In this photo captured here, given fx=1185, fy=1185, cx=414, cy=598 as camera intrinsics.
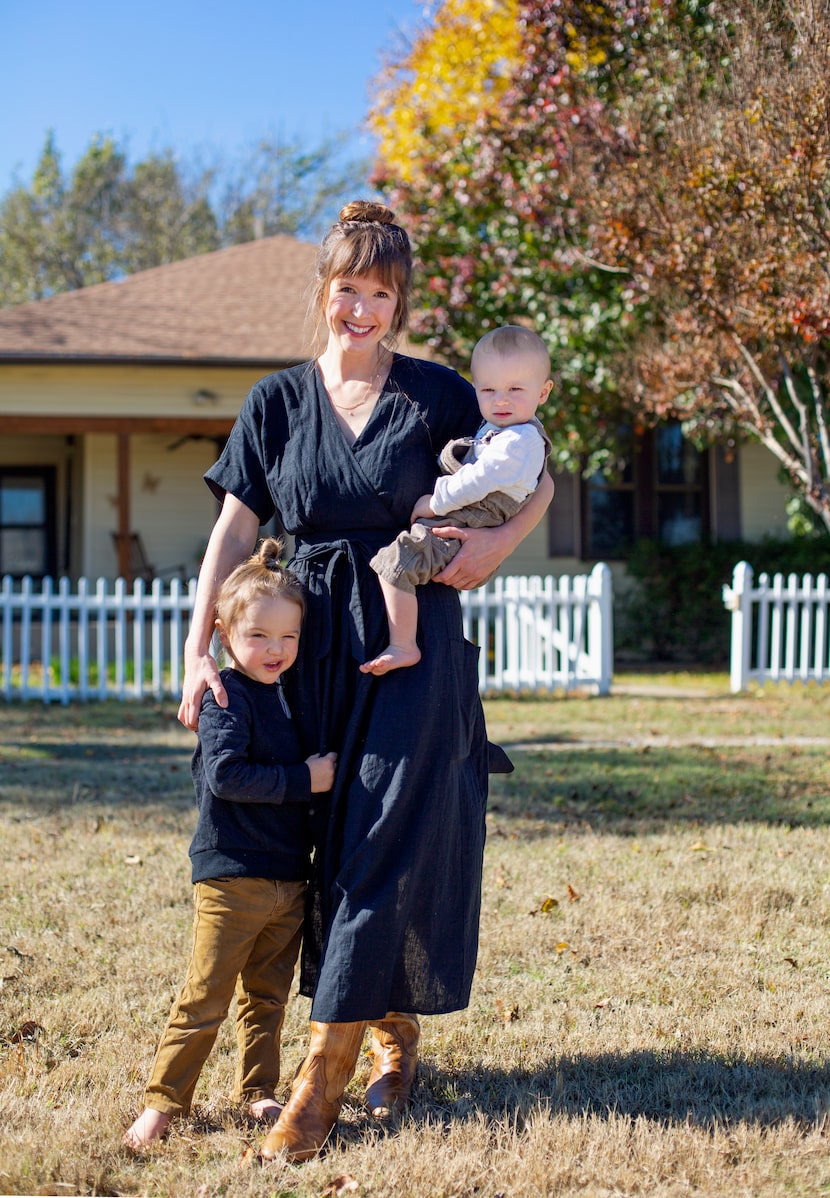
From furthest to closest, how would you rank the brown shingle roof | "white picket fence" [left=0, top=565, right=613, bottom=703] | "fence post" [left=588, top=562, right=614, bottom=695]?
the brown shingle roof < "fence post" [left=588, top=562, right=614, bottom=695] < "white picket fence" [left=0, top=565, right=613, bottom=703]

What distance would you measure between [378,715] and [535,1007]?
138 cm

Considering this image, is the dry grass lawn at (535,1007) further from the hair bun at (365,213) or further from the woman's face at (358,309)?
the hair bun at (365,213)

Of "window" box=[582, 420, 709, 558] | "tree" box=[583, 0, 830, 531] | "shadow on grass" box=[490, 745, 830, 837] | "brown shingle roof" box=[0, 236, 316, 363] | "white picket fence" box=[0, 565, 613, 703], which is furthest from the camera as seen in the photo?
"window" box=[582, 420, 709, 558]

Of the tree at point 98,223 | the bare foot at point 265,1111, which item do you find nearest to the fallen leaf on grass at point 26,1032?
the bare foot at point 265,1111

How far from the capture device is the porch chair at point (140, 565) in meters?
14.1

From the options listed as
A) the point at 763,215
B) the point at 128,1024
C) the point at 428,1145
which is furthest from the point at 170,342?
the point at 428,1145

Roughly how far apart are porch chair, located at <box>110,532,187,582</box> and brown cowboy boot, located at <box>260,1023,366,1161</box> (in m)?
11.8

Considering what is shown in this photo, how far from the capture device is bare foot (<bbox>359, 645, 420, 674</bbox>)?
2.66m

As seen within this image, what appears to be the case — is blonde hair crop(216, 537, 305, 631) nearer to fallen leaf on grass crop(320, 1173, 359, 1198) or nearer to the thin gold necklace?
the thin gold necklace

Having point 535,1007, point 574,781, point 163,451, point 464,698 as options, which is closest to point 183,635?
point 163,451

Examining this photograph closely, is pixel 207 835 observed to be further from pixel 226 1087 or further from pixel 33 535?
pixel 33 535

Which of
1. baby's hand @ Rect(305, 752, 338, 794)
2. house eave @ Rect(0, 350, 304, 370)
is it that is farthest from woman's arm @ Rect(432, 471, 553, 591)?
house eave @ Rect(0, 350, 304, 370)

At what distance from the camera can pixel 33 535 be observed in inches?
644

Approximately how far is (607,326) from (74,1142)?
10.1 metres
